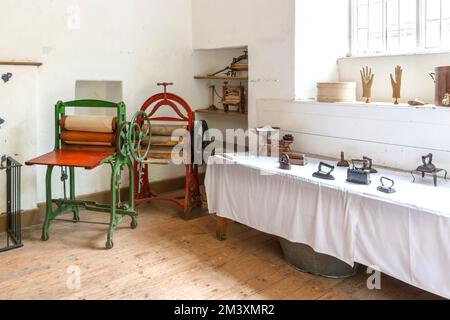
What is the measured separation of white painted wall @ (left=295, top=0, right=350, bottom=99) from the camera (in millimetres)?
3482

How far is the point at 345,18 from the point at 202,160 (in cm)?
183

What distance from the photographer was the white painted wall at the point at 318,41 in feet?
11.4

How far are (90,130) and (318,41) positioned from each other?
2.04 metres

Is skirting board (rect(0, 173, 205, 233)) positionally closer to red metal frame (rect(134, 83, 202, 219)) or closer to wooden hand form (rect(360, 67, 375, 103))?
red metal frame (rect(134, 83, 202, 219))

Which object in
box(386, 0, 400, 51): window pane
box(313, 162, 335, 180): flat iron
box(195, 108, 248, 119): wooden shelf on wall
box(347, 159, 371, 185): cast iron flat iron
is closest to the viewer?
box(347, 159, 371, 185): cast iron flat iron

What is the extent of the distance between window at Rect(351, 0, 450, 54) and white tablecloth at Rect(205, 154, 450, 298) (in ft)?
3.55

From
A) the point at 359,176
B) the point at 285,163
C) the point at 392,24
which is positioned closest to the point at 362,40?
the point at 392,24

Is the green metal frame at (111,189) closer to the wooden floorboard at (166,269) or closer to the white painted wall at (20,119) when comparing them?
the wooden floorboard at (166,269)

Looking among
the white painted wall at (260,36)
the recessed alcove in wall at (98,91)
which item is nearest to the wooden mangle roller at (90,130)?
the recessed alcove in wall at (98,91)

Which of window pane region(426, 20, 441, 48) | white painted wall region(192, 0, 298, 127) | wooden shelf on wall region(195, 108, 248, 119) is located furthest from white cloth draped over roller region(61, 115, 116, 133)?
window pane region(426, 20, 441, 48)

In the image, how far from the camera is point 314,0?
3.49 meters
